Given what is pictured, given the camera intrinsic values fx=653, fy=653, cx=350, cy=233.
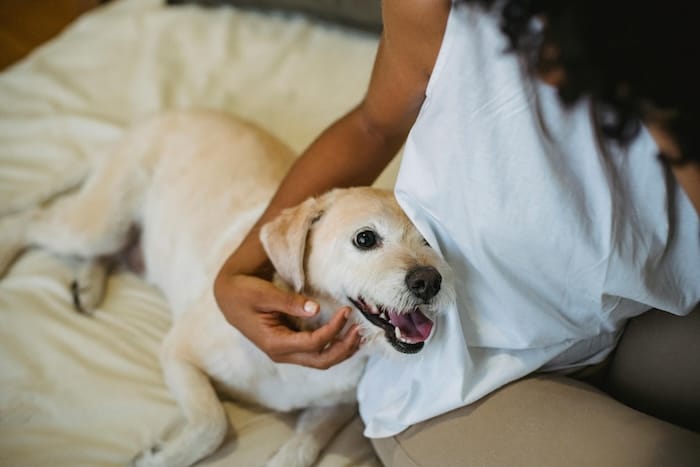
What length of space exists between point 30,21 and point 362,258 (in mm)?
2726

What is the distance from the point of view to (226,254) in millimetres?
1537

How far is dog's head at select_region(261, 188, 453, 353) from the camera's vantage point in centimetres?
119

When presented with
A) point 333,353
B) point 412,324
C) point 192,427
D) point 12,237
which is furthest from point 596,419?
point 12,237

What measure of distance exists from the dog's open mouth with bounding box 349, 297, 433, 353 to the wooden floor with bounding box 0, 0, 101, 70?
7.96ft

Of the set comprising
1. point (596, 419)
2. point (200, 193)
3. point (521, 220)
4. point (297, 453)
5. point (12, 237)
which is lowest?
point (12, 237)

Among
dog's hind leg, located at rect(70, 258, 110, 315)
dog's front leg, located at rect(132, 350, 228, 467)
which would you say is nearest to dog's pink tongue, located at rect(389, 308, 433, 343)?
dog's front leg, located at rect(132, 350, 228, 467)

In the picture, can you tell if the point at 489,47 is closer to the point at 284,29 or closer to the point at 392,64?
the point at 392,64

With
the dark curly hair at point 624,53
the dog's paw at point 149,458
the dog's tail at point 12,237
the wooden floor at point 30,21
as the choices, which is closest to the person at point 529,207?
the dark curly hair at point 624,53

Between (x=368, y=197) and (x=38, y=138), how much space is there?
1391mm

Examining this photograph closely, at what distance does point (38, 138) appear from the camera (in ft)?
7.05

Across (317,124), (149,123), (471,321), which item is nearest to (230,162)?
(149,123)

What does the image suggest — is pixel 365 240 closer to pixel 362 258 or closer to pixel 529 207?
pixel 362 258

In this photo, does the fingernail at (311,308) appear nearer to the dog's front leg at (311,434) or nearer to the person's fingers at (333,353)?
the person's fingers at (333,353)

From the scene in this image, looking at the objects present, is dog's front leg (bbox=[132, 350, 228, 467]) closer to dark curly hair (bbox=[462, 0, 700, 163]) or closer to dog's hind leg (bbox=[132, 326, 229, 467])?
dog's hind leg (bbox=[132, 326, 229, 467])
